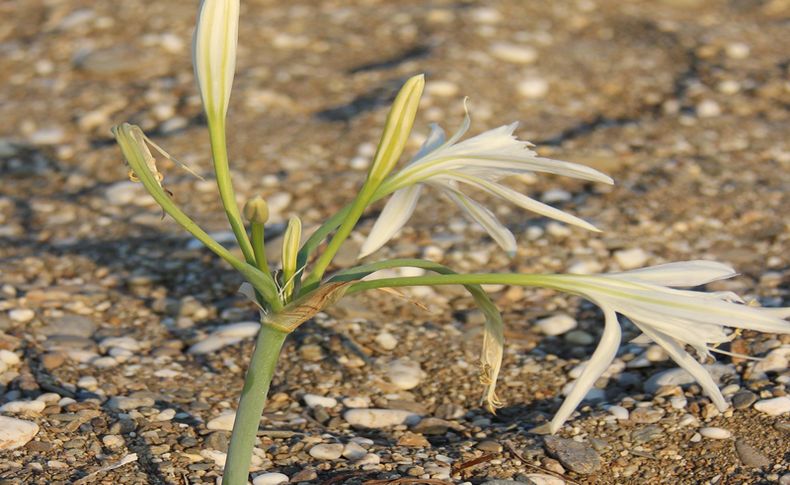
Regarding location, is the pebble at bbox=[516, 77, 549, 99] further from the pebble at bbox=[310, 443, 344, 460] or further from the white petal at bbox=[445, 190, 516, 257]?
the white petal at bbox=[445, 190, 516, 257]

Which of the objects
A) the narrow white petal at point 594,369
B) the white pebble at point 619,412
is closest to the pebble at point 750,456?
the white pebble at point 619,412

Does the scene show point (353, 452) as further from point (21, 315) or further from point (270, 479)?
point (21, 315)

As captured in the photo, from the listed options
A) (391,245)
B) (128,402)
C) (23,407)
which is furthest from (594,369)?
(391,245)

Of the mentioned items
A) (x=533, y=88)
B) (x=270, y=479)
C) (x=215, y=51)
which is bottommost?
(x=533, y=88)

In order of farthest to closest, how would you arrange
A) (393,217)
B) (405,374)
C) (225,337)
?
(225,337), (405,374), (393,217)

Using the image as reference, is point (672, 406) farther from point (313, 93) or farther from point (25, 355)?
point (313, 93)

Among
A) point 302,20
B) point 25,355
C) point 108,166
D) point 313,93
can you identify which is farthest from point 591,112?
point 25,355
